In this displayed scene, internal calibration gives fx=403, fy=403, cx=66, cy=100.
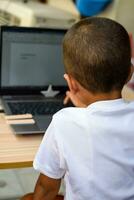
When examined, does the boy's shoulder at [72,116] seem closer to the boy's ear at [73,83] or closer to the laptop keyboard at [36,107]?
the boy's ear at [73,83]

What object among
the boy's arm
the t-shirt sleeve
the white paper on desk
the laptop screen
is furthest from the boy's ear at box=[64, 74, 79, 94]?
the laptop screen

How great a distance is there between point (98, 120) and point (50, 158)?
0.60 ft

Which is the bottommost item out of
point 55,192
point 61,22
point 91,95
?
point 55,192

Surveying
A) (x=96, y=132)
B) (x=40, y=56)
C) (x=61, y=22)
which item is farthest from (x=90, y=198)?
(x=61, y=22)

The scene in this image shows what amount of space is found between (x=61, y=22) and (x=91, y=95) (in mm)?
1596

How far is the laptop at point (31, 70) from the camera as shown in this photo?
1.49 m

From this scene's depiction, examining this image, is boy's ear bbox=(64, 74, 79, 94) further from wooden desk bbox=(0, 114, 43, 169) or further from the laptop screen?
the laptop screen

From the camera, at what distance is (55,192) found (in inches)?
44.9

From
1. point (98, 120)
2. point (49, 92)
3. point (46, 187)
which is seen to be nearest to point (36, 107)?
point (49, 92)

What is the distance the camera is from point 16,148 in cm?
122

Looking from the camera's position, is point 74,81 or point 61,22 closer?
point 74,81

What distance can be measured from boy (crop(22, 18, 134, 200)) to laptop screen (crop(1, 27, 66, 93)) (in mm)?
535

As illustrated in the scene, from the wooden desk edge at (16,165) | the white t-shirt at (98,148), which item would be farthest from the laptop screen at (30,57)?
the white t-shirt at (98,148)

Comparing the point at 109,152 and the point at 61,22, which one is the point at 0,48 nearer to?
the point at 109,152
